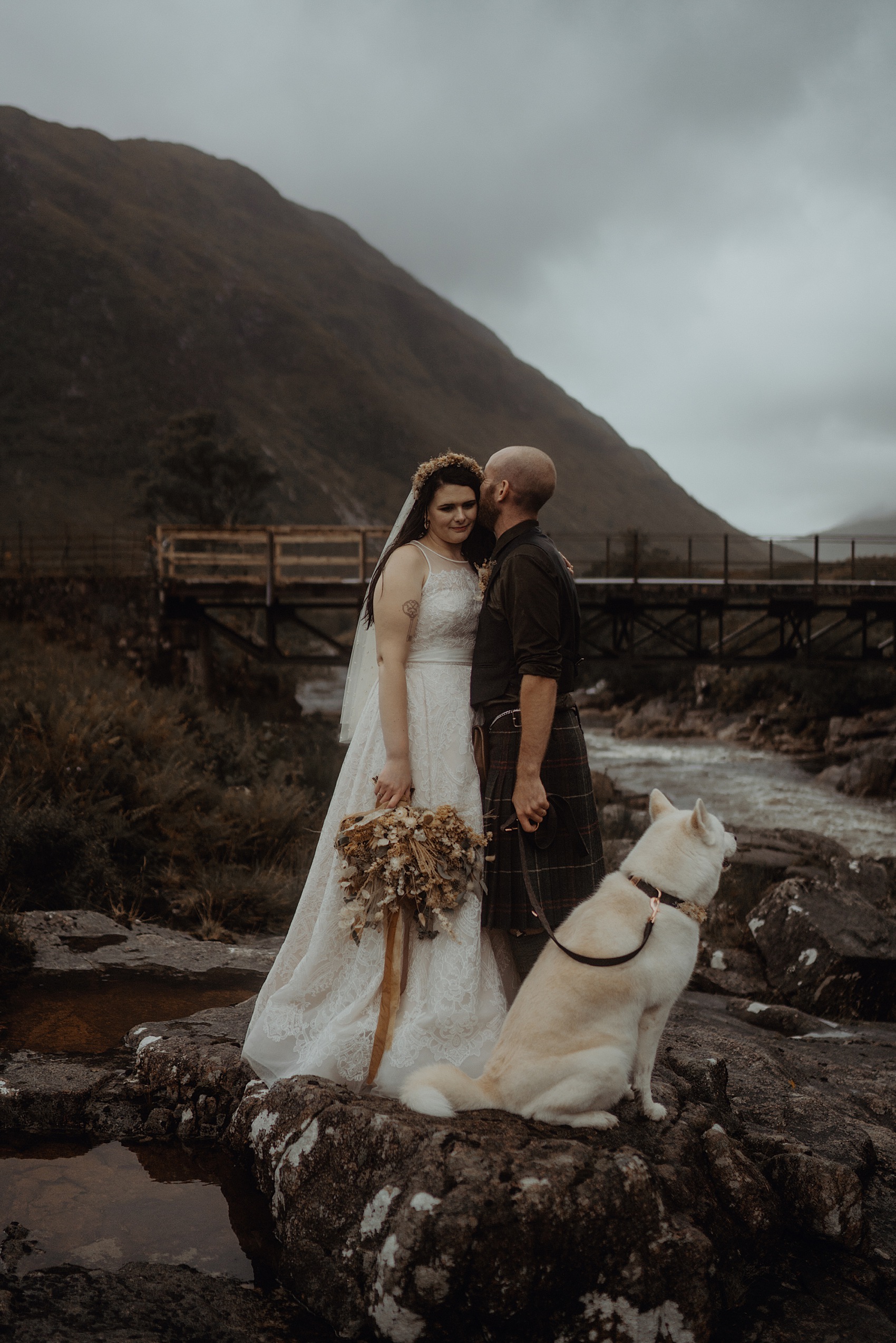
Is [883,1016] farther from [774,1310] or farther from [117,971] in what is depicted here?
[117,971]

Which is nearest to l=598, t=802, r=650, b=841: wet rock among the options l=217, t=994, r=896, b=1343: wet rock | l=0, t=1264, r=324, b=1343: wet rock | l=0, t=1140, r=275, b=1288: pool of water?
l=217, t=994, r=896, b=1343: wet rock

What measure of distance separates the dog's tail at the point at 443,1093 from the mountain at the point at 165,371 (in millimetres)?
46559

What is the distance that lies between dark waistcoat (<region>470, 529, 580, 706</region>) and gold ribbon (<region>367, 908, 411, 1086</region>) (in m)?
0.90

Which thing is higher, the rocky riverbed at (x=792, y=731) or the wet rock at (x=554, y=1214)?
the wet rock at (x=554, y=1214)

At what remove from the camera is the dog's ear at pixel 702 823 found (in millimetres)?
2775

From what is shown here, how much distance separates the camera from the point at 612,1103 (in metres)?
2.74

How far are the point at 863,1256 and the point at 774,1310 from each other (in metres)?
0.47

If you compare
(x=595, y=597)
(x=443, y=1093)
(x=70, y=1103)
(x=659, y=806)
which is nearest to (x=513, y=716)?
(x=659, y=806)

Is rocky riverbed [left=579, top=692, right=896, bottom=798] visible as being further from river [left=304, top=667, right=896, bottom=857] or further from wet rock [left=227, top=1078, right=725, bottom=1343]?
wet rock [left=227, top=1078, right=725, bottom=1343]

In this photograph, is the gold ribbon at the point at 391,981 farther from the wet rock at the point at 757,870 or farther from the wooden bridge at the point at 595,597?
the wooden bridge at the point at 595,597

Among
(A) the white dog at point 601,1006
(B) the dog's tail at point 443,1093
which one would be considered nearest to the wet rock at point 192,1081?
(B) the dog's tail at point 443,1093

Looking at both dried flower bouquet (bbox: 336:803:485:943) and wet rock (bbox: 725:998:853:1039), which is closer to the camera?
dried flower bouquet (bbox: 336:803:485:943)

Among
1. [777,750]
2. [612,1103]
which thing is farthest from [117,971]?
[777,750]

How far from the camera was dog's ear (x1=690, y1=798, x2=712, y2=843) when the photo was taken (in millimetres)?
2775
